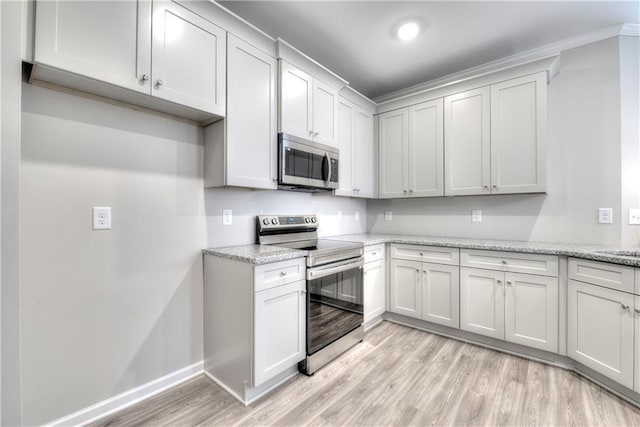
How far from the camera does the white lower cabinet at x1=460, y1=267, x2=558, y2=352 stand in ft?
7.06

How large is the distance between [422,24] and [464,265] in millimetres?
2109

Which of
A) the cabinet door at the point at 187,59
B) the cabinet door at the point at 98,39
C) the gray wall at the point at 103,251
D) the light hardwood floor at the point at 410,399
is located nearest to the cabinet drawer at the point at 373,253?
the light hardwood floor at the point at 410,399

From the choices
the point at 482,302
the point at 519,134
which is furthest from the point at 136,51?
the point at 482,302

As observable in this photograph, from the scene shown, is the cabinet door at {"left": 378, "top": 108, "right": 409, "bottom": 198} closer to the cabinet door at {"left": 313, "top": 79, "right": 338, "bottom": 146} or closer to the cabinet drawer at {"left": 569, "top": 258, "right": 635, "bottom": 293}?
the cabinet door at {"left": 313, "top": 79, "right": 338, "bottom": 146}

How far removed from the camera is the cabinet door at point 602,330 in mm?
1733

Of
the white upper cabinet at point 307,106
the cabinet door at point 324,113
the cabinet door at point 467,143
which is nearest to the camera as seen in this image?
the white upper cabinet at point 307,106

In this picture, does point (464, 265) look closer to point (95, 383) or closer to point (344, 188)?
point (344, 188)

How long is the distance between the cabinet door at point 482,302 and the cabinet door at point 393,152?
1.17 m

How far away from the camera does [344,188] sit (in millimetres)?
3020

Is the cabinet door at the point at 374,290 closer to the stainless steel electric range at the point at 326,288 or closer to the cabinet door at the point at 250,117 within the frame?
the stainless steel electric range at the point at 326,288

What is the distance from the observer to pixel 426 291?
274 cm

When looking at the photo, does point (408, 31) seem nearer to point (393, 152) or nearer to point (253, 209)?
point (393, 152)

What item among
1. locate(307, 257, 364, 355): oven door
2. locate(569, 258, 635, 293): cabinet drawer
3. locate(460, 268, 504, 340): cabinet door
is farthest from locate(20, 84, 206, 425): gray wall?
locate(569, 258, 635, 293): cabinet drawer

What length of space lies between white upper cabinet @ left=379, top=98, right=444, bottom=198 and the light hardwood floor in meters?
1.72
